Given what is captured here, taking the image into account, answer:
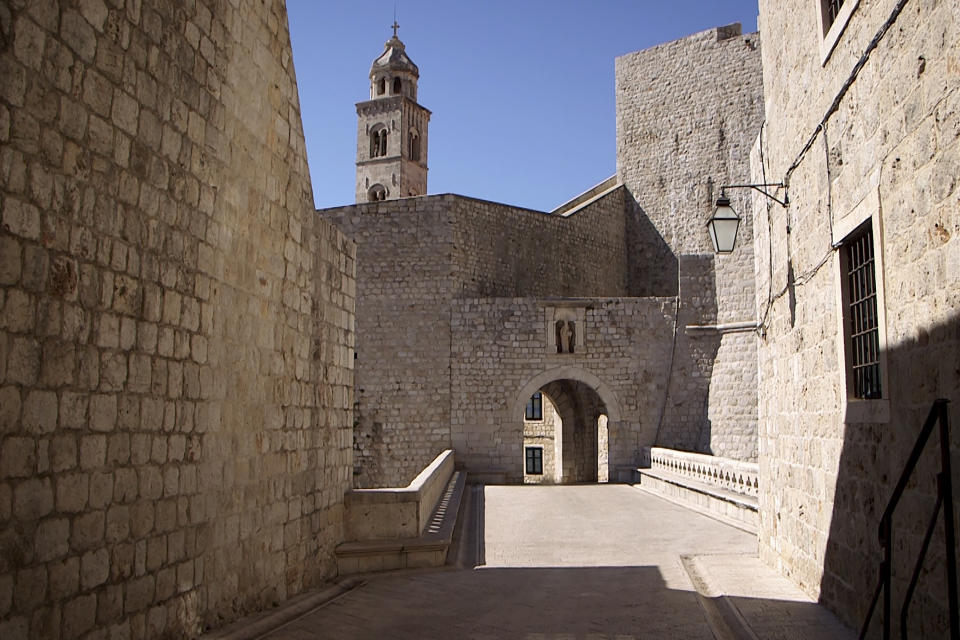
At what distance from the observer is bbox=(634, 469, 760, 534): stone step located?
11.9 metres

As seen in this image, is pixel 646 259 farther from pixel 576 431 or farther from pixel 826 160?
pixel 826 160

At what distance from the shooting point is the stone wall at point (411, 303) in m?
20.0

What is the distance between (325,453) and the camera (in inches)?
297

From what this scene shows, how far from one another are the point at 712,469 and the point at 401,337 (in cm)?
880

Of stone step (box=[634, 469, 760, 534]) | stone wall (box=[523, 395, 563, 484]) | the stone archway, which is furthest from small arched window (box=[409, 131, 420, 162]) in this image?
stone step (box=[634, 469, 760, 534])

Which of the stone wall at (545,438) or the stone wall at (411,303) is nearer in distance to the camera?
the stone wall at (411,303)

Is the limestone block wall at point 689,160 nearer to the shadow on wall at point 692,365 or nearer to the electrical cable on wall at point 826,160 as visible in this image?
the shadow on wall at point 692,365

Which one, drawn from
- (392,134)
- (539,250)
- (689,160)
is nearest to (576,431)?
(539,250)

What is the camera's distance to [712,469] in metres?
14.4

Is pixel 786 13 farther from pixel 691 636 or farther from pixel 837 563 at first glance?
pixel 691 636

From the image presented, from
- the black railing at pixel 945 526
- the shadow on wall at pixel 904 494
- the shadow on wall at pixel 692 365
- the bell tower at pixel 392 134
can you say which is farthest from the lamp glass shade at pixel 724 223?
the bell tower at pixel 392 134

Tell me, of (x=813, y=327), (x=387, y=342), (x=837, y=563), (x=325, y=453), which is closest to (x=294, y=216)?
(x=325, y=453)

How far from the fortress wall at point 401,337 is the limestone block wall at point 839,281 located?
40.9 feet

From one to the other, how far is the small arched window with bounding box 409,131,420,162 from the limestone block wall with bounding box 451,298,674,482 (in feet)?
83.8
